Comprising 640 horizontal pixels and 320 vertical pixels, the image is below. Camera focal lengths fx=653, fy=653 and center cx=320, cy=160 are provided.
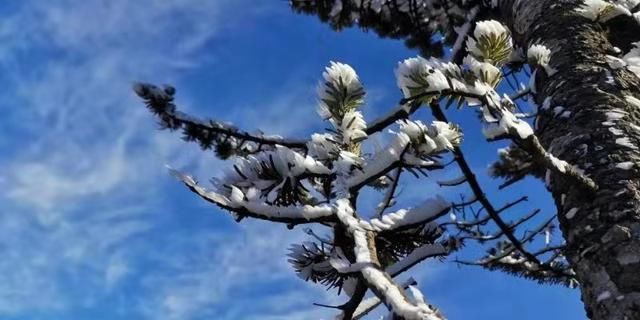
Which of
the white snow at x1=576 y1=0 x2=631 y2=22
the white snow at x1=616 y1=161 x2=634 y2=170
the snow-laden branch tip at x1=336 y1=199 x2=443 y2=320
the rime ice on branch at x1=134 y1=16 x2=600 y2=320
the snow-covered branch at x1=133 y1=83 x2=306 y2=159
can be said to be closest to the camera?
the snow-laden branch tip at x1=336 y1=199 x2=443 y2=320

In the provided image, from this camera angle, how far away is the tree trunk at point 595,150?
180cm

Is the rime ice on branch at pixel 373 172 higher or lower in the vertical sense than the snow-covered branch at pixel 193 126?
lower

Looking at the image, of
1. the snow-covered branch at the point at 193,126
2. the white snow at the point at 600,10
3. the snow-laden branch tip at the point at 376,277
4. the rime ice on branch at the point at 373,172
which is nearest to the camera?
the snow-laden branch tip at the point at 376,277

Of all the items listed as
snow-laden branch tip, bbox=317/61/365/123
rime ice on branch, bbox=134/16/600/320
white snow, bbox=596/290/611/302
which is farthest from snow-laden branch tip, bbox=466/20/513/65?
white snow, bbox=596/290/611/302

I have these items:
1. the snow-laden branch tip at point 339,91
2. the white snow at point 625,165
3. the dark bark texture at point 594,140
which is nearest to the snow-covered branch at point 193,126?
the dark bark texture at point 594,140

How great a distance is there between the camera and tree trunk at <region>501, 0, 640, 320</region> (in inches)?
70.8

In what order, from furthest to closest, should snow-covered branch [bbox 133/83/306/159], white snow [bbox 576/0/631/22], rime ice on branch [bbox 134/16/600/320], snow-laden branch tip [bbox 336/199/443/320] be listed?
snow-covered branch [bbox 133/83/306/159], white snow [bbox 576/0/631/22], rime ice on branch [bbox 134/16/600/320], snow-laden branch tip [bbox 336/199/443/320]

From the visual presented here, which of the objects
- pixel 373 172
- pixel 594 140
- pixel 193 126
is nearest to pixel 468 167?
pixel 594 140

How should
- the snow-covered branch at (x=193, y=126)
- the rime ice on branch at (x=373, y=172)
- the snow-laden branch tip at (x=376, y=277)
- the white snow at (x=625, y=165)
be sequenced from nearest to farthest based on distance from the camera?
the snow-laden branch tip at (x=376, y=277) < the rime ice on branch at (x=373, y=172) < the white snow at (x=625, y=165) < the snow-covered branch at (x=193, y=126)

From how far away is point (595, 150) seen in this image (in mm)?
2109

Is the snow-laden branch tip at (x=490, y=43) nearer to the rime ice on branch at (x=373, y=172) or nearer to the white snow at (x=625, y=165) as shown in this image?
the rime ice on branch at (x=373, y=172)

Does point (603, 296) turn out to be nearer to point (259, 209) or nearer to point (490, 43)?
point (490, 43)

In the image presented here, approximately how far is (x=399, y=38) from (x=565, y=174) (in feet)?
13.5

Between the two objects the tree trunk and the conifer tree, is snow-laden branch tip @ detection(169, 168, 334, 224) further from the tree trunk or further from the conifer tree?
the tree trunk
